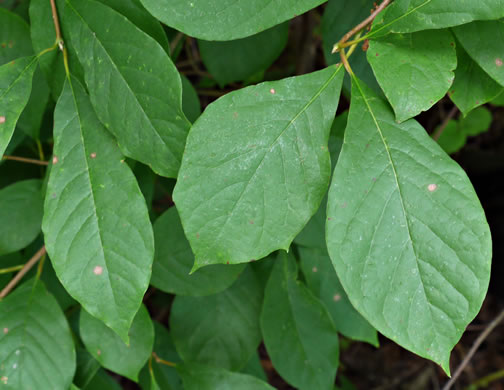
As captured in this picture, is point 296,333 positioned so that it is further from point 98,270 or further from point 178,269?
point 98,270

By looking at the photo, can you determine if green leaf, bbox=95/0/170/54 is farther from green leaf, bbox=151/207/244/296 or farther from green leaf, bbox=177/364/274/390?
green leaf, bbox=177/364/274/390

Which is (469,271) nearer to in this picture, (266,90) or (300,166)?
(300,166)

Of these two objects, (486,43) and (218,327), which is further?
(218,327)

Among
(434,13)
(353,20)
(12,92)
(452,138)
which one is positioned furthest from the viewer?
(452,138)

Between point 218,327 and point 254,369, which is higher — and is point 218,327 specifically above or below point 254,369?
above

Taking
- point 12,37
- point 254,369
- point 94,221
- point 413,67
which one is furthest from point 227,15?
point 254,369

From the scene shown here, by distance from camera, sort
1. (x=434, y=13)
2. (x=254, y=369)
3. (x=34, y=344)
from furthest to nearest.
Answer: (x=254, y=369) < (x=34, y=344) < (x=434, y=13)

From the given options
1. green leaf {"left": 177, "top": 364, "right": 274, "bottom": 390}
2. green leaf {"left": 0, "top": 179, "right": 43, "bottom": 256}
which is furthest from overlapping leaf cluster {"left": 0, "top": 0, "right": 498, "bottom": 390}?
green leaf {"left": 177, "top": 364, "right": 274, "bottom": 390}

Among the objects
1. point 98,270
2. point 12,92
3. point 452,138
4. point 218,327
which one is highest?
point 12,92

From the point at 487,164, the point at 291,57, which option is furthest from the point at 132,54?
the point at 487,164
